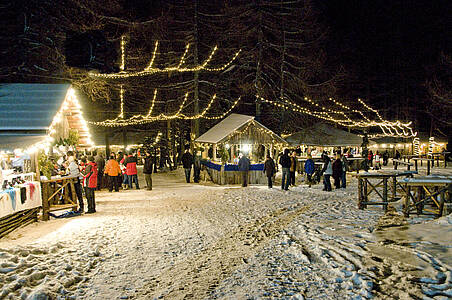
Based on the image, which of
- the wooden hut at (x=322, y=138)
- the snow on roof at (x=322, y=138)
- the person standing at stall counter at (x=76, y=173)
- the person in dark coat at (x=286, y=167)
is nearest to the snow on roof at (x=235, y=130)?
the person in dark coat at (x=286, y=167)

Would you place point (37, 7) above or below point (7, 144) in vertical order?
above

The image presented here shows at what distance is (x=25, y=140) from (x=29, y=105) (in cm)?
152

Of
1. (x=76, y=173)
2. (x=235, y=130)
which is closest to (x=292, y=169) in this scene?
(x=235, y=130)

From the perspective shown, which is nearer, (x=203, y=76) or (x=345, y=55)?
(x=203, y=76)

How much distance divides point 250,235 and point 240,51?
21943mm

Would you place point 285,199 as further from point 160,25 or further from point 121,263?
point 160,25

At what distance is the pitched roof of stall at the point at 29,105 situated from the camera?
9312mm

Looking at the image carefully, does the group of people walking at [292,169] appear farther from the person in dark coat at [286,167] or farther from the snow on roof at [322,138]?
the snow on roof at [322,138]

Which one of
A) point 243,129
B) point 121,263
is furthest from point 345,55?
point 121,263

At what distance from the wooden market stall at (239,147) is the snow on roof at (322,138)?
7530 mm

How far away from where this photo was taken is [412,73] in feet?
185

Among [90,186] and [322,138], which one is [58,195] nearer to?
[90,186]

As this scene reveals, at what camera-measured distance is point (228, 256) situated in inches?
266

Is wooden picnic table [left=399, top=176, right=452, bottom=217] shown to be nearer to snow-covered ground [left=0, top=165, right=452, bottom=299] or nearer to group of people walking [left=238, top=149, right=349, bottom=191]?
snow-covered ground [left=0, top=165, right=452, bottom=299]
